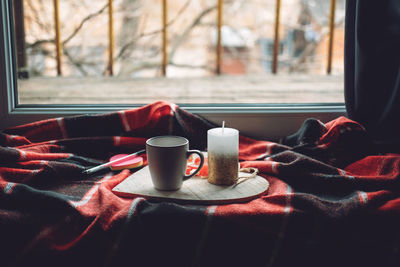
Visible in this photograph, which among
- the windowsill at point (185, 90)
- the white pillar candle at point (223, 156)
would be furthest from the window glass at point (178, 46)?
the white pillar candle at point (223, 156)

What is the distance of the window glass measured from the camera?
194 centimetres

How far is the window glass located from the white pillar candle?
1025mm

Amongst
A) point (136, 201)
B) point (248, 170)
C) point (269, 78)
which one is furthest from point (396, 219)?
point (269, 78)

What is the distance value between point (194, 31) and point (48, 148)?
2716mm

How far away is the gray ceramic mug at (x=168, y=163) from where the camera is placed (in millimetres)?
629

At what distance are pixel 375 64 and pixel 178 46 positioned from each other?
8.68ft

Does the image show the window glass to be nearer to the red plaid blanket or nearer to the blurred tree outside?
the blurred tree outside

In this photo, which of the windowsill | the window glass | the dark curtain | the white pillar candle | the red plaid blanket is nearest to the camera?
the red plaid blanket

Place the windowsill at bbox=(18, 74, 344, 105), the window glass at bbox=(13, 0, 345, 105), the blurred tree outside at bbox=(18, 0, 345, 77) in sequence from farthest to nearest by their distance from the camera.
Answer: the blurred tree outside at bbox=(18, 0, 345, 77)
the window glass at bbox=(13, 0, 345, 105)
the windowsill at bbox=(18, 74, 344, 105)

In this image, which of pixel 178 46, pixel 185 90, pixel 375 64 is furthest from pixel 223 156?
pixel 178 46

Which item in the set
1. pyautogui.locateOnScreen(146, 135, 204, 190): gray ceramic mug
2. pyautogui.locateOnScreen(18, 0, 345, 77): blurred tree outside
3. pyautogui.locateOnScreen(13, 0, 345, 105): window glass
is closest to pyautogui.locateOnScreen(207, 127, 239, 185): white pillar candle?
pyautogui.locateOnScreen(146, 135, 204, 190): gray ceramic mug

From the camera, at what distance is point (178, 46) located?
3.34 metres

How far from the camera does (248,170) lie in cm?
75

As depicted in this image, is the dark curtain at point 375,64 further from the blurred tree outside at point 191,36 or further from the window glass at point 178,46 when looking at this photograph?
the blurred tree outside at point 191,36
